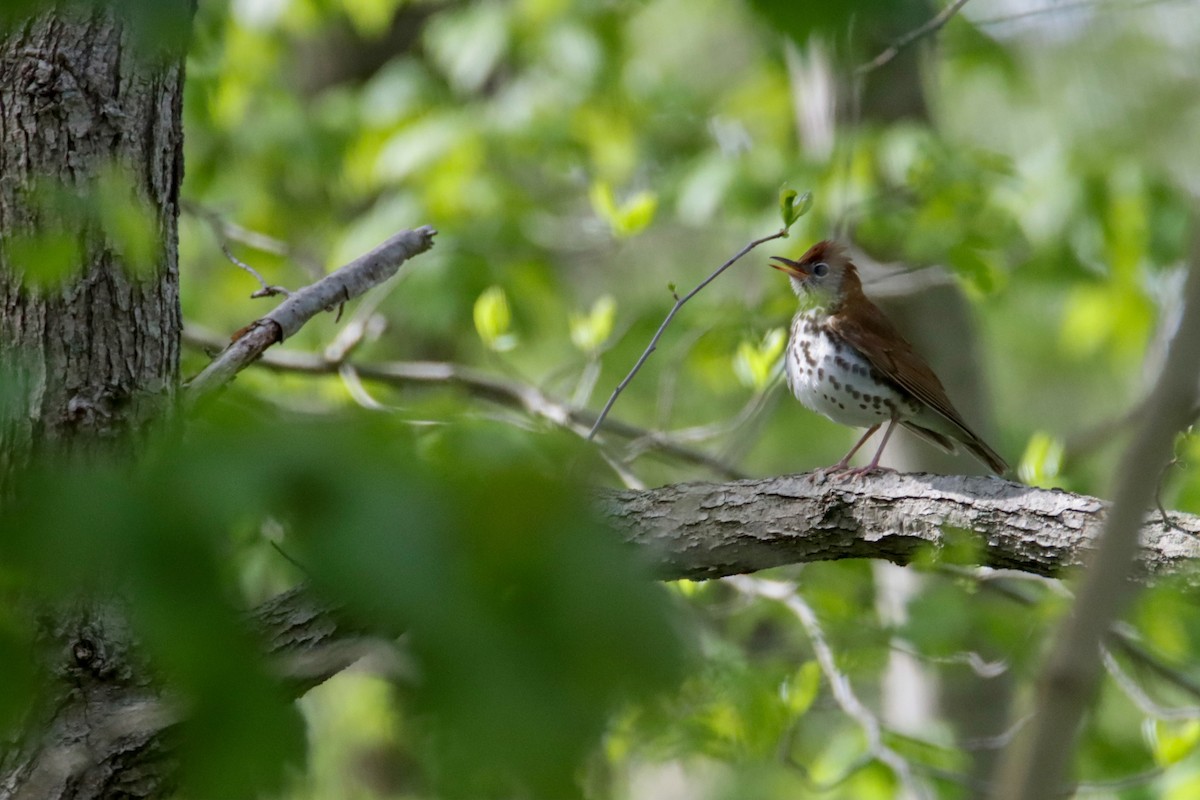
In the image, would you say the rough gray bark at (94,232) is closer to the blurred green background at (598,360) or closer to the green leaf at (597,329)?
the blurred green background at (598,360)

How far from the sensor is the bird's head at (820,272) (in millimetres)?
4566

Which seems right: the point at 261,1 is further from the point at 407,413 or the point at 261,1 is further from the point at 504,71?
the point at 407,413

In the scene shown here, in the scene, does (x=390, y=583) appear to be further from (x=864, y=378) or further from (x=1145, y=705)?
(x=1145, y=705)

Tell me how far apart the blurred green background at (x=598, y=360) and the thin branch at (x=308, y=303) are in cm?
37

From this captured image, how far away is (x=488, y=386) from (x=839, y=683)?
1981 mm

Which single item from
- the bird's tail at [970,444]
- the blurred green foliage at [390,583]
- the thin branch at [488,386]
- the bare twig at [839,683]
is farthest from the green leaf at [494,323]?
the blurred green foliage at [390,583]

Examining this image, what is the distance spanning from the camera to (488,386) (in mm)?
5418

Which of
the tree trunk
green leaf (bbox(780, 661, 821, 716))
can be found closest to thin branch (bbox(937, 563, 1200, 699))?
green leaf (bbox(780, 661, 821, 716))

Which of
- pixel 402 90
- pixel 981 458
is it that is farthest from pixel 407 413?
pixel 402 90

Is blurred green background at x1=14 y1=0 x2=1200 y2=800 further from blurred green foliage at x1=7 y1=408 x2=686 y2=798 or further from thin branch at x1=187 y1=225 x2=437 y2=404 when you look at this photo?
thin branch at x1=187 y1=225 x2=437 y2=404

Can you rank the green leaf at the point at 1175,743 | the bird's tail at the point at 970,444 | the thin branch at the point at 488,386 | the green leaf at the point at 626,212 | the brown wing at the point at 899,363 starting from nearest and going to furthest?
1. the bird's tail at the point at 970,444
2. the brown wing at the point at 899,363
3. the green leaf at the point at 1175,743
4. the thin branch at the point at 488,386
5. the green leaf at the point at 626,212

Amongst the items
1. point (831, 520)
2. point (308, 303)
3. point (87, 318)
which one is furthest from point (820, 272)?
point (87, 318)

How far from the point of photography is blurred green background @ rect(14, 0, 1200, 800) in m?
1.07

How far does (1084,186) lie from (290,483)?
19.9ft
